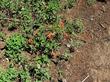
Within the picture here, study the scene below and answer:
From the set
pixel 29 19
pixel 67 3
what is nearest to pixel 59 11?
pixel 67 3

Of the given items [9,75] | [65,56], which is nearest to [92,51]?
[65,56]

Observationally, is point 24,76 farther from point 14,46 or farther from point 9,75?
point 14,46

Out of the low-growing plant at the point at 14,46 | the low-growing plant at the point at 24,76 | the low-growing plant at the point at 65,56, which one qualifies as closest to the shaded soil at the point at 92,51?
the low-growing plant at the point at 65,56

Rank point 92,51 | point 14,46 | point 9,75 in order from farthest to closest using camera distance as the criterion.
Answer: point 92,51
point 14,46
point 9,75

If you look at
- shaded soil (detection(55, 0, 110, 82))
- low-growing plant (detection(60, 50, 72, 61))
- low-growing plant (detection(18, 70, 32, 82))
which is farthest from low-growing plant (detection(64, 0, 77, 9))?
low-growing plant (detection(18, 70, 32, 82))

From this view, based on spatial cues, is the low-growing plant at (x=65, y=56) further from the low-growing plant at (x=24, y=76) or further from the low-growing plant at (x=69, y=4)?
the low-growing plant at (x=69, y=4)

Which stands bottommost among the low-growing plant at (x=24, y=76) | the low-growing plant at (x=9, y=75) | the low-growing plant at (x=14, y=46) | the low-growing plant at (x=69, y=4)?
the low-growing plant at (x=24, y=76)

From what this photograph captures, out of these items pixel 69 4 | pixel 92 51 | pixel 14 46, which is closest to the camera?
pixel 14 46

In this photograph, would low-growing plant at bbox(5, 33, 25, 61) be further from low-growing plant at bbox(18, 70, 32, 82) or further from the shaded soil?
the shaded soil

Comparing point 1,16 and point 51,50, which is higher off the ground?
point 1,16

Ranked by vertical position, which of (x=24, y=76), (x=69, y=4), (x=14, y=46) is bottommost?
(x=24, y=76)

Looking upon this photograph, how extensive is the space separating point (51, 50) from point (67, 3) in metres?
1.11

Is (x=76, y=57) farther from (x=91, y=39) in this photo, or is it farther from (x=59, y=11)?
(x=59, y=11)

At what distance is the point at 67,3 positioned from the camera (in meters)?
5.75
